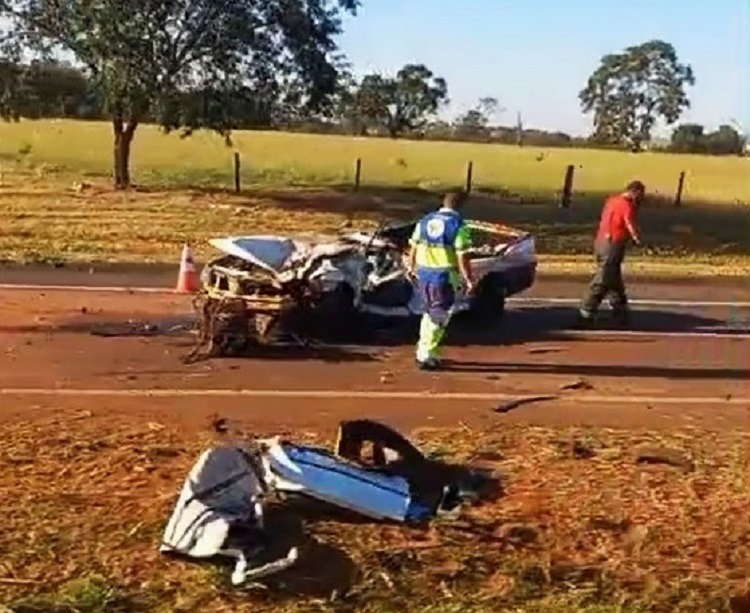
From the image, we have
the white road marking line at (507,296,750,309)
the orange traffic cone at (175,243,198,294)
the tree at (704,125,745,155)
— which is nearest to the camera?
the orange traffic cone at (175,243,198,294)

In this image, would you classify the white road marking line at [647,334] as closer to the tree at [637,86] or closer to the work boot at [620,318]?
the work boot at [620,318]

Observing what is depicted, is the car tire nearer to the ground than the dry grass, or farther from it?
nearer to the ground

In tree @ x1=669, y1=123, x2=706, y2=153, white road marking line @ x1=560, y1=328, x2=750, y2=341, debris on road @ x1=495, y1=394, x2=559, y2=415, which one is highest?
debris on road @ x1=495, y1=394, x2=559, y2=415

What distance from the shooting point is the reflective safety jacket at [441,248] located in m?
12.8

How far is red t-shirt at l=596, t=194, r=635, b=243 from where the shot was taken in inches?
609

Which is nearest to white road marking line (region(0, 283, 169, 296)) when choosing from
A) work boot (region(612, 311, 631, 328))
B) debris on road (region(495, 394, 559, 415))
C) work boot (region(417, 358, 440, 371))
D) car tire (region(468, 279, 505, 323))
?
car tire (region(468, 279, 505, 323))

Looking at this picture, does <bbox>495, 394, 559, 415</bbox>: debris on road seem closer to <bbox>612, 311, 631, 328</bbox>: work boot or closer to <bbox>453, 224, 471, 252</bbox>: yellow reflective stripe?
<bbox>453, 224, 471, 252</bbox>: yellow reflective stripe

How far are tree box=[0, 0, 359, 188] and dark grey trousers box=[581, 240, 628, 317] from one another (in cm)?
1761

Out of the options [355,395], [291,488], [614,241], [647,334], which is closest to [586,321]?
[647,334]

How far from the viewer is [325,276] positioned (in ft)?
46.1

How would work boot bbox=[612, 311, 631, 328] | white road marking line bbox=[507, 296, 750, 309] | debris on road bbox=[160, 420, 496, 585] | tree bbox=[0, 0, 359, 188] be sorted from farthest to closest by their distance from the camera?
tree bbox=[0, 0, 359, 188] < white road marking line bbox=[507, 296, 750, 309] < work boot bbox=[612, 311, 631, 328] < debris on road bbox=[160, 420, 496, 585]

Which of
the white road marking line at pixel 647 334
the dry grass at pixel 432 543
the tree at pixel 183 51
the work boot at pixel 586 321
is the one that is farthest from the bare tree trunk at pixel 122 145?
the dry grass at pixel 432 543

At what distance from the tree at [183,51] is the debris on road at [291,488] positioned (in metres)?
23.6

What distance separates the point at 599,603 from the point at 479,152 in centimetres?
7001
